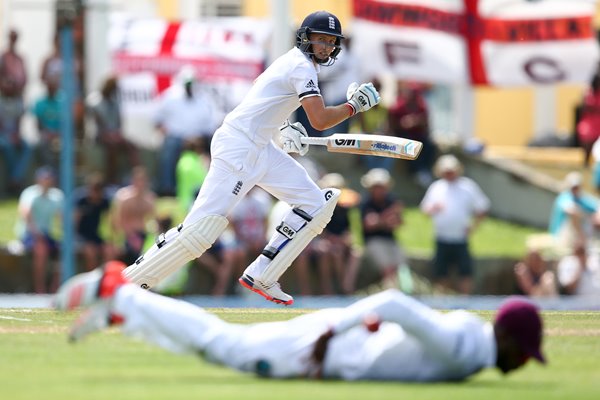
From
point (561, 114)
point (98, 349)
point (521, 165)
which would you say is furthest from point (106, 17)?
point (98, 349)

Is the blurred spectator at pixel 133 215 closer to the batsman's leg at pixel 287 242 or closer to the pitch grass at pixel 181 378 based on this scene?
the batsman's leg at pixel 287 242

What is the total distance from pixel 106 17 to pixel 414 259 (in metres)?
6.46

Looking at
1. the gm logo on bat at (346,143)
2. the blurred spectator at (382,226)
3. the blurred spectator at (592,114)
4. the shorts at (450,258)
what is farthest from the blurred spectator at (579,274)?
the gm logo on bat at (346,143)

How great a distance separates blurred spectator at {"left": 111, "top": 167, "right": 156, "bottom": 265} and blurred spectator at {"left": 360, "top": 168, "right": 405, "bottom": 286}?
2.49 m

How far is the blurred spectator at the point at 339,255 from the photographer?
2020cm

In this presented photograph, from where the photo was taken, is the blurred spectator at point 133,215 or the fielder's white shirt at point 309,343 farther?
the blurred spectator at point 133,215

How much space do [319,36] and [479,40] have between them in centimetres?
1247

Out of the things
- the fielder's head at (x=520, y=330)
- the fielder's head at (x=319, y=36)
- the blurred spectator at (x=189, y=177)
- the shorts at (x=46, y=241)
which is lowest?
the shorts at (x=46, y=241)

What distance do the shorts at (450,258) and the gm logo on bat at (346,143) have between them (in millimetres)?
8610

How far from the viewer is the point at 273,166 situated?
1170cm

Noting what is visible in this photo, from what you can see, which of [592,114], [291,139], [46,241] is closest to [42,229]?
[46,241]

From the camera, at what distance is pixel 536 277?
20.0 metres

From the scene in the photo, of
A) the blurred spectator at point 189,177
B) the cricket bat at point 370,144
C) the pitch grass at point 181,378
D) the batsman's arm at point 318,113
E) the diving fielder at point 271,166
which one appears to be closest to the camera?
the pitch grass at point 181,378

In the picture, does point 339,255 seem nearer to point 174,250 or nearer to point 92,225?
point 92,225
